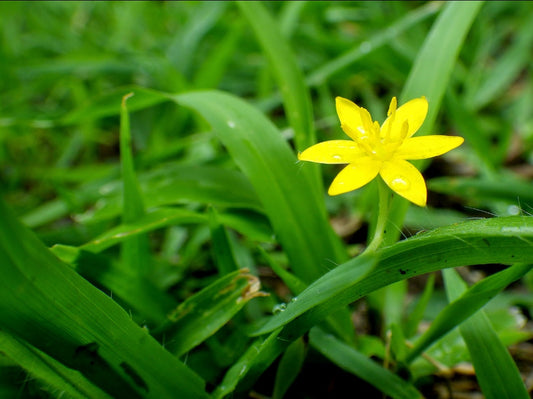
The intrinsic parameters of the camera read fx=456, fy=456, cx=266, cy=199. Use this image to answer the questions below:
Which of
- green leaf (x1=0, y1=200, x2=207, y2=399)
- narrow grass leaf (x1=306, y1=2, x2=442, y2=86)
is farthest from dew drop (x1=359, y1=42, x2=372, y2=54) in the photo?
green leaf (x1=0, y1=200, x2=207, y2=399)

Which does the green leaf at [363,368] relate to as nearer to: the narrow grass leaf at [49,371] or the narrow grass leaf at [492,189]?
the narrow grass leaf at [49,371]

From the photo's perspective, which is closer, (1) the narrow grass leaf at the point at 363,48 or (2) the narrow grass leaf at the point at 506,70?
(1) the narrow grass leaf at the point at 363,48

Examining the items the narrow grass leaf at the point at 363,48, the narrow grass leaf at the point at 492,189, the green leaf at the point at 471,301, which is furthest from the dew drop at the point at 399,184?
the narrow grass leaf at the point at 363,48

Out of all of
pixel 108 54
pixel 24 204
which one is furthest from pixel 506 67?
pixel 24 204

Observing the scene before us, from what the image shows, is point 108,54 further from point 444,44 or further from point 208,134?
point 444,44

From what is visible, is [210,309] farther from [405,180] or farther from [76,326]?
[405,180]

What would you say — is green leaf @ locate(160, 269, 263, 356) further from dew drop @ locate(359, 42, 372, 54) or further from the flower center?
dew drop @ locate(359, 42, 372, 54)

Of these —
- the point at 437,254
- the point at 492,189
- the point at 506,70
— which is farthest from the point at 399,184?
the point at 506,70
